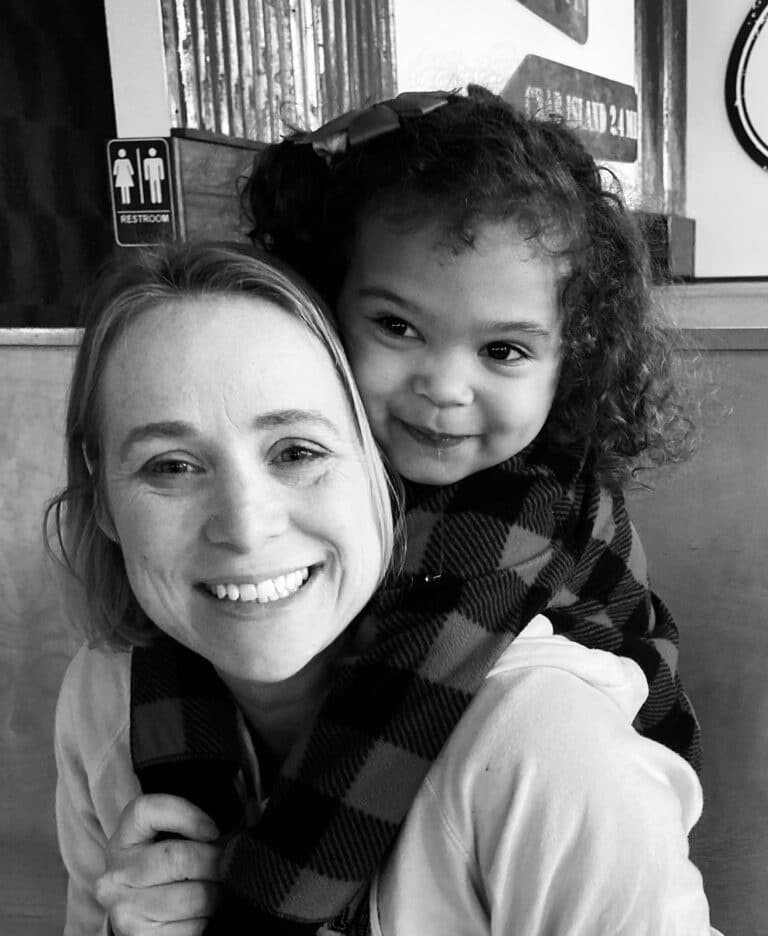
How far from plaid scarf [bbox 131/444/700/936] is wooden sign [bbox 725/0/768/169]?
3.68 meters

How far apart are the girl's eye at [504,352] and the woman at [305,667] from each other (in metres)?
Answer: 0.17

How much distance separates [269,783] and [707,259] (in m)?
4.03

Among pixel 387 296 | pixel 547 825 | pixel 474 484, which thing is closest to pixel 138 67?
pixel 387 296

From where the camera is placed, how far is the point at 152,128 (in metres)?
1.90

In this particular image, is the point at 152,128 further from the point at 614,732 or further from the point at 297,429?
the point at 614,732

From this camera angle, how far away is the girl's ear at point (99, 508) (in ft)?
3.07

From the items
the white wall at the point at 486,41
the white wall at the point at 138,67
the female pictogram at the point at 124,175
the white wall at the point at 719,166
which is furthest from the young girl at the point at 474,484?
the white wall at the point at 719,166

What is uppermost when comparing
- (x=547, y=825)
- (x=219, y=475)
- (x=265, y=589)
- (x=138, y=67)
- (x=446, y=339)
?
(x=138, y=67)

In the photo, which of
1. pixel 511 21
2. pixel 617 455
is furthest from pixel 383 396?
pixel 511 21

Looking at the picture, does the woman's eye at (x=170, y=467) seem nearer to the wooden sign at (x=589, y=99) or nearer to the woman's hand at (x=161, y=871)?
the woman's hand at (x=161, y=871)

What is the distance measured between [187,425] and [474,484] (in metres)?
0.33

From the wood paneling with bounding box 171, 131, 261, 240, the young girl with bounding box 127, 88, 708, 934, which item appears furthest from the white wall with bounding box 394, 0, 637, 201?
the young girl with bounding box 127, 88, 708, 934

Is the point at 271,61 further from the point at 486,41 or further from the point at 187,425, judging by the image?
the point at 187,425

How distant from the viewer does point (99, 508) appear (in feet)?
3.13
